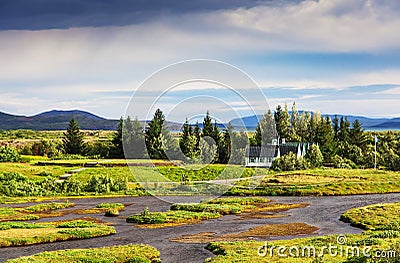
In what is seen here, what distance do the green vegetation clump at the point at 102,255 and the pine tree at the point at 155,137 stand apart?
111 feet

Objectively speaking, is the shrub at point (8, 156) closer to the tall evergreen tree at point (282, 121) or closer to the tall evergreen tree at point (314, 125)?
the tall evergreen tree at point (282, 121)

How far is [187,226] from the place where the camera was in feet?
121

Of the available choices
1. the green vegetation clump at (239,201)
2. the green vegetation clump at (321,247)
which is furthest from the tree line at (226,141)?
the green vegetation clump at (321,247)

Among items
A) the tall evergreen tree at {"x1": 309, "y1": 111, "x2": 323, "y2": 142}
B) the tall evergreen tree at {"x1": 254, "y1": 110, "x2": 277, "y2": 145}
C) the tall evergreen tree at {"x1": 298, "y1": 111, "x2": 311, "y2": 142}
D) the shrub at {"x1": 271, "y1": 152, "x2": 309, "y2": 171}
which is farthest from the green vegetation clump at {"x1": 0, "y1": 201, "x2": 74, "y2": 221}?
the tall evergreen tree at {"x1": 298, "y1": 111, "x2": 311, "y2": 142}

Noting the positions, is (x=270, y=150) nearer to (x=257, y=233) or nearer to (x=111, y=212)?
(x=111, y=212)

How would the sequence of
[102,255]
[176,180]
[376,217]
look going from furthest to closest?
[176,180]
[376,217]
[102,255]

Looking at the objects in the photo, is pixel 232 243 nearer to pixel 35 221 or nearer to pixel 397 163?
pixel 35 221

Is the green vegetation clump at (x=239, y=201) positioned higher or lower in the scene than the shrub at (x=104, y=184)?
lower

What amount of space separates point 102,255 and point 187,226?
1177 cm

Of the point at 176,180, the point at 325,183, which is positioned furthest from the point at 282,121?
the point at 176,180

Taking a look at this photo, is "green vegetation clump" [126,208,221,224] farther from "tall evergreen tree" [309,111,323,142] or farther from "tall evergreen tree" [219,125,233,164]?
"tall evergreen tree" [309,111,323,142]

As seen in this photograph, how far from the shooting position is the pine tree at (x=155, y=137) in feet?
208

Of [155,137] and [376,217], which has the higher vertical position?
[155,137]

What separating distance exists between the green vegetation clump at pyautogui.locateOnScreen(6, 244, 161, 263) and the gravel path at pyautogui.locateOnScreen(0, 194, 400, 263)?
3.03 feet
